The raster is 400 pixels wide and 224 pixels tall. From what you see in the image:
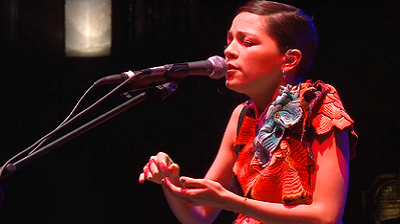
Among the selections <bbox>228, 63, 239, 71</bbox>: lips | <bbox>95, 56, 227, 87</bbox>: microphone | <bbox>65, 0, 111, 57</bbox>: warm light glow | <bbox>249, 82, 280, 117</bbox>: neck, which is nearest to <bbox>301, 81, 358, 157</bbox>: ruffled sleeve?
<bbox>249, 82, 280, 117</bbox>: neck

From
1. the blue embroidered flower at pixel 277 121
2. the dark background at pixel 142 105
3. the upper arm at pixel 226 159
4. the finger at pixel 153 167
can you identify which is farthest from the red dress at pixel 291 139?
the dark background at pixel 142 105

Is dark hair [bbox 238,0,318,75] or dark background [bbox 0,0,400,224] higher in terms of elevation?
dark hair [bbox 238,0,318,75]

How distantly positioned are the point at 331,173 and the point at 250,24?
0.56 meters

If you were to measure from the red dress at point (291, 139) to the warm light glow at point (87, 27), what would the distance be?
1.19 metres

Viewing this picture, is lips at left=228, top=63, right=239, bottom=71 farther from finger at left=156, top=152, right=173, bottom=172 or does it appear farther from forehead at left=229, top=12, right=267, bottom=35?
finger at left=156, top=152, right=173, bottom=172

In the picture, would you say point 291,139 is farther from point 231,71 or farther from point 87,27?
point 87,27

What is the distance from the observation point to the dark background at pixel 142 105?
242 cm

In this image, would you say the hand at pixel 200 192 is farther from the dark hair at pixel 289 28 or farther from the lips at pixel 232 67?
the dark hair at pixel 289 28

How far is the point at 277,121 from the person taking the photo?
1.66 m

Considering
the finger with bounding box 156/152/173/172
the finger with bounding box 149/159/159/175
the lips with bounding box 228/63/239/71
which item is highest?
the lips with bounding box 228/63/239/71

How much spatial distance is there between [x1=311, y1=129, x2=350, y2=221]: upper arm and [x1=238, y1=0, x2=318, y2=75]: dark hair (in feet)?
1.04

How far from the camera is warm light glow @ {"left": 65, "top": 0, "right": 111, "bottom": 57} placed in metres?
2.60

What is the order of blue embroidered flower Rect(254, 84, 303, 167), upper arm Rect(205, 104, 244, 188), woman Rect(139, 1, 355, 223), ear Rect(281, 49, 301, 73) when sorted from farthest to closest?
upper arm Rect(205, 104, 244, 188) → ear Rect(281, 49, 301, 73) → blue embroidered flower Rect(254, 84, 303, 167) → woman Rect(139, 1, 355, 223)

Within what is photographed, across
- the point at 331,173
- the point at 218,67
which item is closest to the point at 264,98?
the point at 218,67
